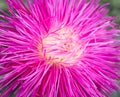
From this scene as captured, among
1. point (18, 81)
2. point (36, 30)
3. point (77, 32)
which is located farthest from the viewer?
point (77, 32)

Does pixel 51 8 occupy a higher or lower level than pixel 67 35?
higher

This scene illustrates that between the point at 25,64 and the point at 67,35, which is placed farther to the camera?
the point at 67,35

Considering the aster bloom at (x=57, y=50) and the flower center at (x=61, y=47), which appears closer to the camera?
the aster bloom at (x=57, y=50)

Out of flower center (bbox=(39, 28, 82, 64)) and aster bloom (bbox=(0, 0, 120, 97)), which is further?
flower center (bbox=(39, 28, 82, 64))

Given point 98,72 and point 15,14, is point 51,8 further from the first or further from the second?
point 98,72

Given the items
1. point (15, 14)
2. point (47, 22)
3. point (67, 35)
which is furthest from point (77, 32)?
point (15, 14)
